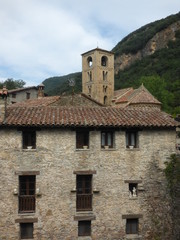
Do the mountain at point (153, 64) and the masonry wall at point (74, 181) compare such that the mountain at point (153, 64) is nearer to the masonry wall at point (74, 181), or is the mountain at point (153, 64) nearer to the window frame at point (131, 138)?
the window frame at point (131, 138)

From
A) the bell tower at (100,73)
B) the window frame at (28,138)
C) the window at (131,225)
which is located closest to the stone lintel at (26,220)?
the window frame at (28,138)

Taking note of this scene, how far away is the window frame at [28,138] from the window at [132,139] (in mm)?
6065

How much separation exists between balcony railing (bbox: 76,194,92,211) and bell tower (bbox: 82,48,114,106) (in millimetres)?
52592

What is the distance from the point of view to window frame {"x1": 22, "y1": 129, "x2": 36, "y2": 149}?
20062 millimetres

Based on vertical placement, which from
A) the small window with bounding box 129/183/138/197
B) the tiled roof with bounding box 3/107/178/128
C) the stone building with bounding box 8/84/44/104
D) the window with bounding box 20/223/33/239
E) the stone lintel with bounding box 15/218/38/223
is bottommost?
the window with bounding box 20/223/33/239

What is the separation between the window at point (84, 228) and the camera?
20.3 meters

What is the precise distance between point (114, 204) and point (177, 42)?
99101 millimetres

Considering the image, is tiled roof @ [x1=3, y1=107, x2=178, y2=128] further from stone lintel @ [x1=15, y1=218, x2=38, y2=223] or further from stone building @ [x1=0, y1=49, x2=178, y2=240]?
stone lintel @ [x1=15, y1=218, x2=38, y2=223]

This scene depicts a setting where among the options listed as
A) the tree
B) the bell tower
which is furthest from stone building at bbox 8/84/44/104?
the tree

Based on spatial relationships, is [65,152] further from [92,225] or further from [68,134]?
[92,225]

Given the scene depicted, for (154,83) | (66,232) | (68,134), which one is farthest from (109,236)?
(154,83)

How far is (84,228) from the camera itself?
66.8 ft

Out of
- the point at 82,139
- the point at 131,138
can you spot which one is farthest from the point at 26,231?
the point at 131,138

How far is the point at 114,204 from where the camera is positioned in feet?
67.2
